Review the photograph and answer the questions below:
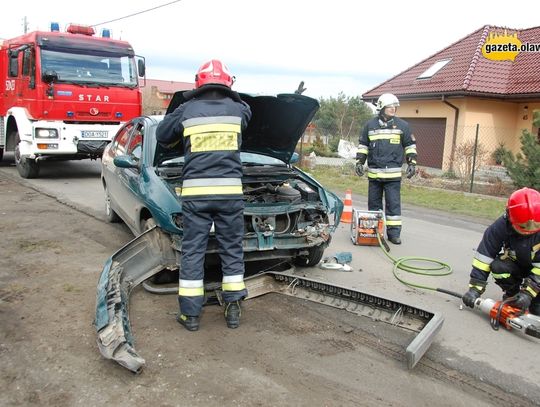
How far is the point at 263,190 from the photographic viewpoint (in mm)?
5238

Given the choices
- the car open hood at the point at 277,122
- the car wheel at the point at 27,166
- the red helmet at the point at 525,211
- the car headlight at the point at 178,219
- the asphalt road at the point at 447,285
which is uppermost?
the car open hood at the point at 277,122

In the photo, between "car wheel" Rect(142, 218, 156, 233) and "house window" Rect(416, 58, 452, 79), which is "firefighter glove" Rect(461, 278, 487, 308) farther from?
"house window" Rect(416, 58, 452, 79)

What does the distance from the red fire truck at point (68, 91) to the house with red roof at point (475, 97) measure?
381 inches

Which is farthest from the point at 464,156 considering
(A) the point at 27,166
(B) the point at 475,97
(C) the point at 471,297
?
(A) the point at 27,166

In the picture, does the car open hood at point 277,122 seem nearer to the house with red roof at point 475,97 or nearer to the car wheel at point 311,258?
the car wheel at point 311,258

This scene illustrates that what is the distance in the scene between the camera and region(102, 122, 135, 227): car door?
6.05 metres

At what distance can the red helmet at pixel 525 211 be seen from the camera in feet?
12.3

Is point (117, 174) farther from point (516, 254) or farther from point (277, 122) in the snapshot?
point (516, 254)

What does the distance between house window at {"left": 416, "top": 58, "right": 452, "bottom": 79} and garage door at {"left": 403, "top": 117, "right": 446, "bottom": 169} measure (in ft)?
5.99

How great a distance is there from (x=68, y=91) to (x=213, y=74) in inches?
306

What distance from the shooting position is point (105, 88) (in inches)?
434

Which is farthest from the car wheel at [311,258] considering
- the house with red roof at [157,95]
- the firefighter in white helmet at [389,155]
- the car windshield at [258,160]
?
the house with red roof at [157,95]

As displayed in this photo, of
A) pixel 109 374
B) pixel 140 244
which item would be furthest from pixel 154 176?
pixel 109 374

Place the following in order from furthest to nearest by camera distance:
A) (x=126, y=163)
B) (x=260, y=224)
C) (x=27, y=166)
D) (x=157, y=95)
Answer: (x=157, y=95) → (x=27, y=166) → (x=126, y=163) → (x=260, y=224)
